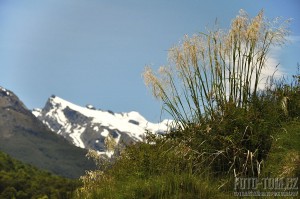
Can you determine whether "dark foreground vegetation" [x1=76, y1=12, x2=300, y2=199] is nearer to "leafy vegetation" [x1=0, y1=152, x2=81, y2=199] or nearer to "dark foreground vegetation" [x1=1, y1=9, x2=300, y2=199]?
"dark foreground vegetation" [x1=1, y1=9, x2=300, y2=199]

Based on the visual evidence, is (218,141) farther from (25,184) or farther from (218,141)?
(25,184)

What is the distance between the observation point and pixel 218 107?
32.4 feet

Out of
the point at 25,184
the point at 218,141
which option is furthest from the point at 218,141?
the point at 25,184

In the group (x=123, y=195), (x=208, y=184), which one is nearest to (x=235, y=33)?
(x=208, y=184)

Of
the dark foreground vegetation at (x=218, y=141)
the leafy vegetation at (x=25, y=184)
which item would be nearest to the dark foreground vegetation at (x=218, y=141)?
the dark foreground vegetation at (x=218, y=141)

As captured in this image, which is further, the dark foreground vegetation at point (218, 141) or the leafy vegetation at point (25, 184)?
the leafy vegetation at point (25, 184)

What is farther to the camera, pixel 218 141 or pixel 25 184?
pixel 25 184

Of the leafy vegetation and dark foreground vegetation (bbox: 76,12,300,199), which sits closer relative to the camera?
dark foreground vegetation (bbox: 76,12,300,199)

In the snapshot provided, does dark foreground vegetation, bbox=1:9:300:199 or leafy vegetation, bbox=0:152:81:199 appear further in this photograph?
leafy vegetation, bbox=0:152:81:199

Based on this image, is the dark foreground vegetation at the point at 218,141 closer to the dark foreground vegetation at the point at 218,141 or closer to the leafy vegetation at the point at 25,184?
the dark foreground vegetation at the point at 218,141

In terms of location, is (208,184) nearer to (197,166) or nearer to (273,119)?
(197,166)

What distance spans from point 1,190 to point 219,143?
368 feet

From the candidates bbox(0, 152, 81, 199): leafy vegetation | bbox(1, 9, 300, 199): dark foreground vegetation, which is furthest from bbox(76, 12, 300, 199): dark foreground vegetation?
bbox(0, 152, 81, 199): leafy vegetation

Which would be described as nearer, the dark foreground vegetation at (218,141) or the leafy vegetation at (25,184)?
the dark foreground vegetation at (218,141)
